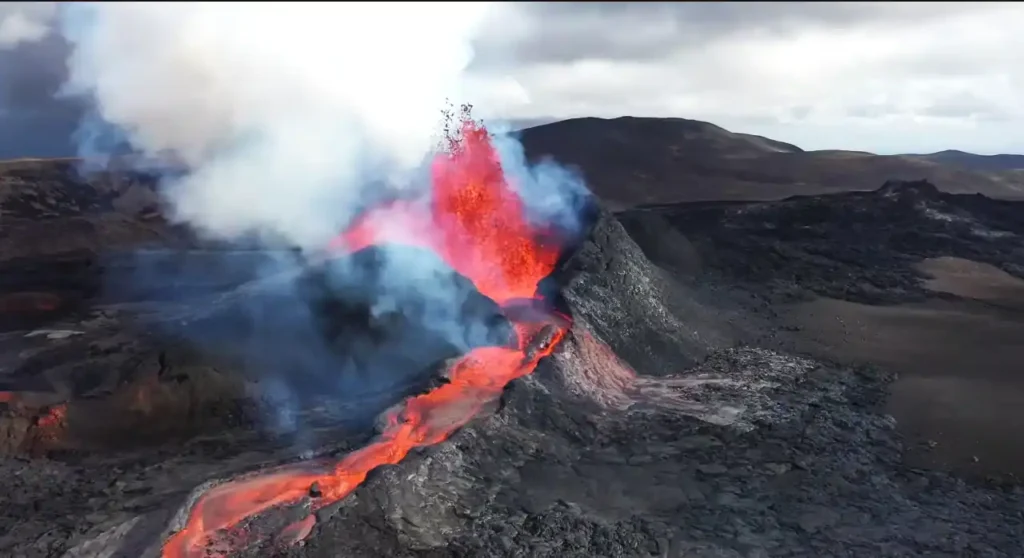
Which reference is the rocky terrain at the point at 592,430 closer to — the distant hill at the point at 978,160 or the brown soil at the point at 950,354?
the brown soil at the point at 950,354

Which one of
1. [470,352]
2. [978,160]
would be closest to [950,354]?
[470,352]

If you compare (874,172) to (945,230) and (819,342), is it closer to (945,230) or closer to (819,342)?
(945,230)

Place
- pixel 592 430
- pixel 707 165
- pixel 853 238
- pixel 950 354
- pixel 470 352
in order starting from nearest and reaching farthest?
pixel 592 430
pixel 470 352
pixel 950 354
pixel 853 238
pixel 707 165

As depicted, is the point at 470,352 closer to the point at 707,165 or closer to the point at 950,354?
the point at 950,354

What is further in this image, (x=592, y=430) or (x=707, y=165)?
(x=707, y=165)

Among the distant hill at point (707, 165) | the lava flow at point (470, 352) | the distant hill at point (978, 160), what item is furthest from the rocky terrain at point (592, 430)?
the distant hill at point (978, 160)

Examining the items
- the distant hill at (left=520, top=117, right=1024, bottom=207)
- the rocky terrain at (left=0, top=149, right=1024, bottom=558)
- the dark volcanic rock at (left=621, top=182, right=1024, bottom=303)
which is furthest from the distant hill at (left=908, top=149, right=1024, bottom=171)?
the rocky terrain at (left=0, top=149, right=1024, bottom=558)

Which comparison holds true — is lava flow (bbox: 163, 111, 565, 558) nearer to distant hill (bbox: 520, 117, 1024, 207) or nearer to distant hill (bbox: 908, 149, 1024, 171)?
distant hill (bbox: 520, 117, 1024, 207)

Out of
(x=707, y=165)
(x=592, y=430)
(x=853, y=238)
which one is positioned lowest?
(x=592, y=430)
